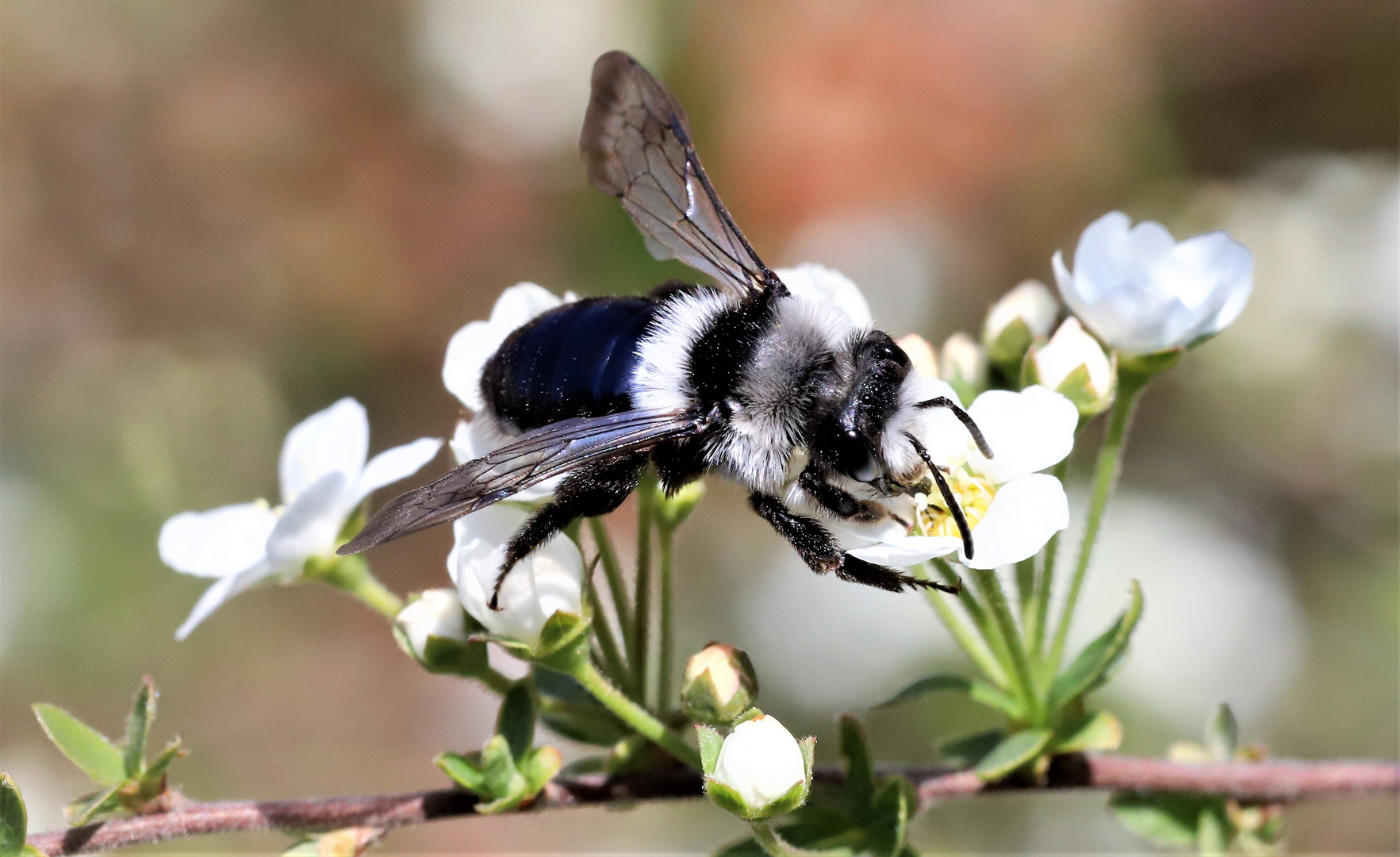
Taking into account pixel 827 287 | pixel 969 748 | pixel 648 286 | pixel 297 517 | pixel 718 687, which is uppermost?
pixel 648 286

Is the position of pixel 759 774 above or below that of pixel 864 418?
below

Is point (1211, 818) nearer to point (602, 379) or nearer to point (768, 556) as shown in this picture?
point (602, 379)

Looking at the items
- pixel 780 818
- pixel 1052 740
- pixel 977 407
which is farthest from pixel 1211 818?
pixel 977 407

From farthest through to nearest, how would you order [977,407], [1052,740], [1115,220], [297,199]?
[297,199] → [1115,220] → [1052,740] → [977,407]

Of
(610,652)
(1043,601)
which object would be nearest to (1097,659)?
(1043,601)

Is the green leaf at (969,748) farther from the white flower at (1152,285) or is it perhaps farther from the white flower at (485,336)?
the white flower at (485,336)

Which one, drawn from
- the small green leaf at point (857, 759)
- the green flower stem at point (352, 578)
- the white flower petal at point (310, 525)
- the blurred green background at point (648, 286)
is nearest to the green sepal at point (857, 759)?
the small green leaf at point (857, 759)

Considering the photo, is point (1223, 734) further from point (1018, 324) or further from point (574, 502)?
point (574, 502)
